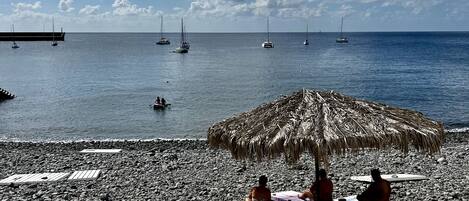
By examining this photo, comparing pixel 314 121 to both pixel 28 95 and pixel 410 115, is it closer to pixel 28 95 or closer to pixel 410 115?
pixel 410 115

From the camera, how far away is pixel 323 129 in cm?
888

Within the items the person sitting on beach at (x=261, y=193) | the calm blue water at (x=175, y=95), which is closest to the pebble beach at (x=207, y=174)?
the person sitting on beach at (x=261, y=193)

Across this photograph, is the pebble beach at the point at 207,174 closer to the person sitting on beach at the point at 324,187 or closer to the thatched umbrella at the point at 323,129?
the person sitting on beach at the point at 324,187

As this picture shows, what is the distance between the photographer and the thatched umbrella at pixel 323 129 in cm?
874

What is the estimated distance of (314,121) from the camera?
9086mm

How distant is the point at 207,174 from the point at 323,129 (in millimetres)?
8357

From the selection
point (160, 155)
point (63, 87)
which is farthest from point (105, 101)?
point (160, 155)

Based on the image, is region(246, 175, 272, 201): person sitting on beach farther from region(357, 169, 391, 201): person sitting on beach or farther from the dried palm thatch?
region(357, 169, 391, 201): person sitting on beach

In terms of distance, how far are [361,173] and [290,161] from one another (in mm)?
7430

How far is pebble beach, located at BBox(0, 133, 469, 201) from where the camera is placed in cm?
1383

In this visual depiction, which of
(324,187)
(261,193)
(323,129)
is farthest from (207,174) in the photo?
(323,129)

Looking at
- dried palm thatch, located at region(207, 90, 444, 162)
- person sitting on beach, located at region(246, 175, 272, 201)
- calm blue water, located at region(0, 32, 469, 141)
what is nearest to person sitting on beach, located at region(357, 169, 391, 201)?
dried palm thatch, located at region(207, 90, 444, 162)

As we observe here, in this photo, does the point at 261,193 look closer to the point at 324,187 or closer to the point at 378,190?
the point at 324,187

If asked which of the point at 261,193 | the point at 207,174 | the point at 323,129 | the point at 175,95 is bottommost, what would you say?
the point at 175,95
